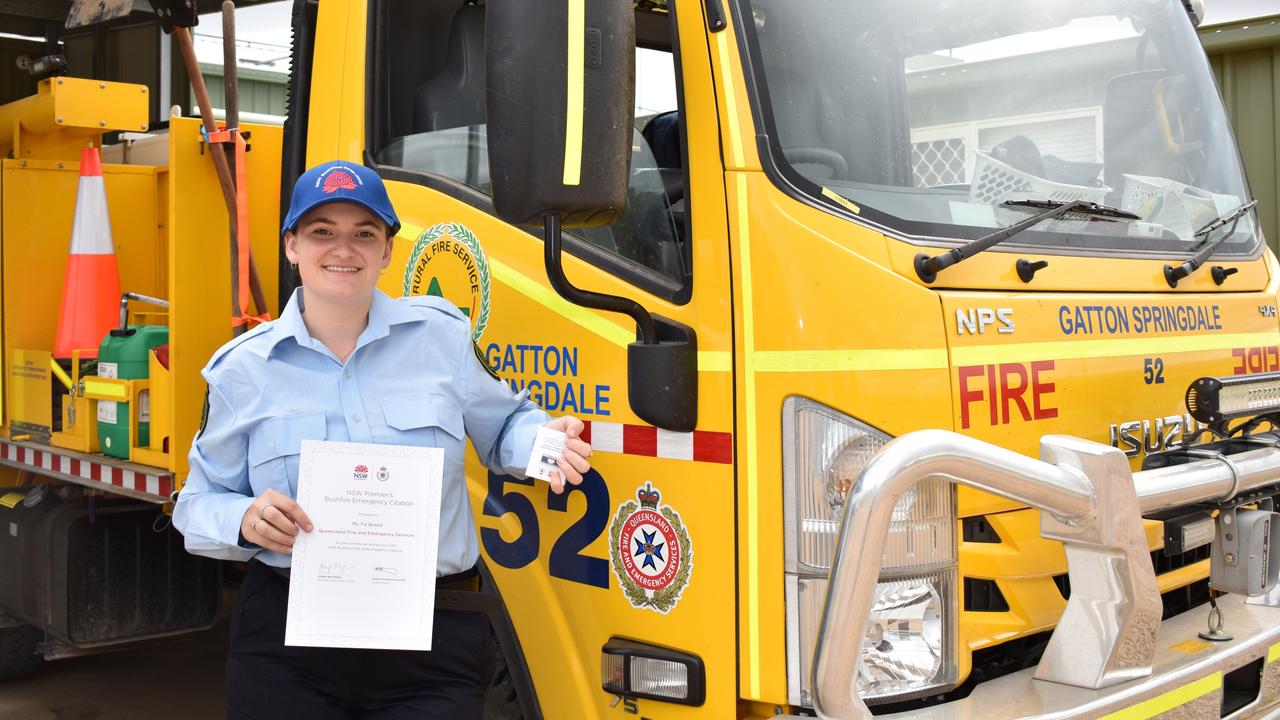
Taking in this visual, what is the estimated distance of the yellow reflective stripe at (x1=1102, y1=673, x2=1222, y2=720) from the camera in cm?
227

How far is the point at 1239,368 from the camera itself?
2998 millimetres

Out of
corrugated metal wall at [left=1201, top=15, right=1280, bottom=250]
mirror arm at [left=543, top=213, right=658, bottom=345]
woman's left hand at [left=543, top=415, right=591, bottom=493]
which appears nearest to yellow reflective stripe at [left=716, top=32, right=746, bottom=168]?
mirror arm at [left=543, top=213, right=658, bottom=345]

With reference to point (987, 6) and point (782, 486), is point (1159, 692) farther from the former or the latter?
point (987, 6)

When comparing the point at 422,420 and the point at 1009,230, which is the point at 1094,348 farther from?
the point at 422,420

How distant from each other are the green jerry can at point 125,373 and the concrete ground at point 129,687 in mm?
1324

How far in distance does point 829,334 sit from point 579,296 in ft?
1.51

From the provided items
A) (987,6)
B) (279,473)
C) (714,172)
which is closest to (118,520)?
(279,473)

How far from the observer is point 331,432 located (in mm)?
2170

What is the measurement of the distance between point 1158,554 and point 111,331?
288 cm

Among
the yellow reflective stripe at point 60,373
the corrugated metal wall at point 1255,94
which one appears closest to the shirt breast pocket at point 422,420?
the yellow reflective stripe at point 60,373

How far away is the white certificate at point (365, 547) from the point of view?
2.05 m

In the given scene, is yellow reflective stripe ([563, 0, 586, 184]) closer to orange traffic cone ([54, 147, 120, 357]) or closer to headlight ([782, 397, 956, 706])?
headlight ([782, 397, 956, 706])
